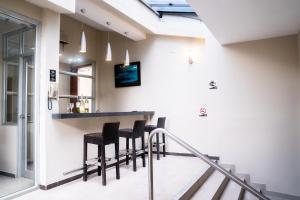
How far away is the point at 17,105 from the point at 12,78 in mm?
505

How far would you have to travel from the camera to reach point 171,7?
4934 millimetres

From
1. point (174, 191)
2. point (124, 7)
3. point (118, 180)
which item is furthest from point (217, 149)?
point (124, 7)

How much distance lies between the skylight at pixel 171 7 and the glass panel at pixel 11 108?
3.15m

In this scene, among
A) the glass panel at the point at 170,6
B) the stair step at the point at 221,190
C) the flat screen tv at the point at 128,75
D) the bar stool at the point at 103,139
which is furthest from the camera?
the flat screen tv at the point at 128,75

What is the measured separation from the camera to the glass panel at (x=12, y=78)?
12.3 feet

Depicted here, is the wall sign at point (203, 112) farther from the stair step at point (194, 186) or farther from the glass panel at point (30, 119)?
the glass panel at point (30, 119)

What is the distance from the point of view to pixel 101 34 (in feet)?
21.4

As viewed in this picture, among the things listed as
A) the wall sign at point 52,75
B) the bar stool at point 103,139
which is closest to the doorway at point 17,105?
the wall sign at point 52,75

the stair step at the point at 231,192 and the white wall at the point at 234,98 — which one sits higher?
the white wall at the point at 234,98

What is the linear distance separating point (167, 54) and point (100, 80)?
2147 mm

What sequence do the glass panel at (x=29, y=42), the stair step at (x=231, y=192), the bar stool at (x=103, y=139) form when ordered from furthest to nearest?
the glass panel at (x=29, y=42)
the bar stool at (x=103, y=139)
the stair step at (x=231, y=192)

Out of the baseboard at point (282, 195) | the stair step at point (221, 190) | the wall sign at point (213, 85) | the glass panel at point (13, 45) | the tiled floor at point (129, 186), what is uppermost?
the glass panel at point (13, 45)

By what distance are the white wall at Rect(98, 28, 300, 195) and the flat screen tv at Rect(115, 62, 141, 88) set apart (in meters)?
0.16

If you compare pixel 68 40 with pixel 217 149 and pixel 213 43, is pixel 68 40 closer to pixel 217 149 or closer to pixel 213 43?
pixel 213 43
